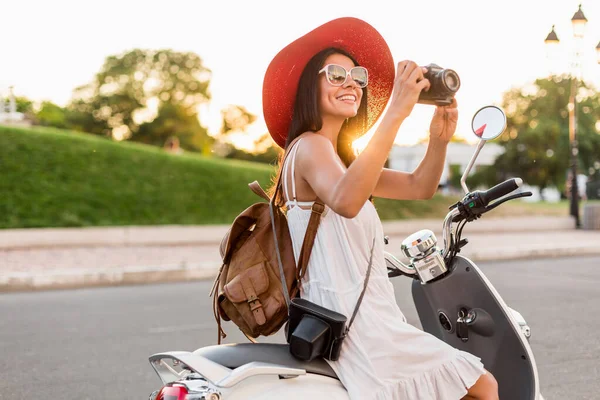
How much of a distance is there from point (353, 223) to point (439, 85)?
0.45m

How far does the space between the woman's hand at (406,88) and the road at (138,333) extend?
3092mm

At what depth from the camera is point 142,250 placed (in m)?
14.2

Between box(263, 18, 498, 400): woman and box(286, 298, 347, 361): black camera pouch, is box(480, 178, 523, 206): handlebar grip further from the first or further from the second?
box(286, 298, 347, 361): black camera pouch

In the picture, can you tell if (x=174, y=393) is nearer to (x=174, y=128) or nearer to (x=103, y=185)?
(x=103, y=185)

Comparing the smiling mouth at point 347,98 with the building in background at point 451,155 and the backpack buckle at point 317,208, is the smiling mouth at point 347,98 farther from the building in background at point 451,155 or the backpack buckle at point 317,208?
the building in background at point 451,155

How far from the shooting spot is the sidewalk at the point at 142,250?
10219 millimetres

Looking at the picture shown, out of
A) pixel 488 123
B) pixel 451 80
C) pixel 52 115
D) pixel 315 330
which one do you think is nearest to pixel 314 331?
pixel 315 330

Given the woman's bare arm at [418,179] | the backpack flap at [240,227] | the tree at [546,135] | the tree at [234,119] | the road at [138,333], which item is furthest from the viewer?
the tree at [234,119]

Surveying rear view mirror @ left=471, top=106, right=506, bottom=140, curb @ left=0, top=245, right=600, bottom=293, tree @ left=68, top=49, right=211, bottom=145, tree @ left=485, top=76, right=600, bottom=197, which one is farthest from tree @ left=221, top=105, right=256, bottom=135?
rear view mirror @ left=471, top=106, right=506, bottom=140

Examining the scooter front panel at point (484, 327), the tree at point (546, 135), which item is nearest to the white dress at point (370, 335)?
the scooter front panel at point (484, 327)

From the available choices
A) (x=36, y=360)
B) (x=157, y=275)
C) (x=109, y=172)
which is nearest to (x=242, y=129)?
(x=109, y=172)

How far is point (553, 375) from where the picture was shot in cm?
485

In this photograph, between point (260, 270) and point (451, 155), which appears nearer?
point (260, 270)

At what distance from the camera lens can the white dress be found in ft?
1.39
